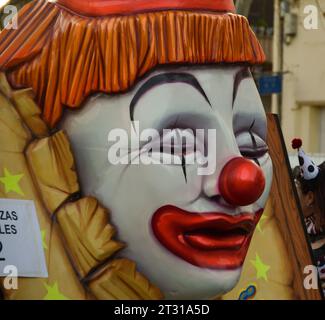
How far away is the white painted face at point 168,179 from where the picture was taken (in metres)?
1.91

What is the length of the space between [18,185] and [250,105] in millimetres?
708

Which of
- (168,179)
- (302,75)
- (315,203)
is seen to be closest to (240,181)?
(168,179)

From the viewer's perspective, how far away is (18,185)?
201 centimetres

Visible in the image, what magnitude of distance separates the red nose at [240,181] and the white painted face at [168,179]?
0.07 feet

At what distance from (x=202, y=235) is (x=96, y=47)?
1.94 ft

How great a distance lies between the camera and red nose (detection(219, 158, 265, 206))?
191 centimetres

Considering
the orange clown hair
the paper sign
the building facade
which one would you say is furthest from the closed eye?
the building facade

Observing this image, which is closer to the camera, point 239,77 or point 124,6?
point 124,6

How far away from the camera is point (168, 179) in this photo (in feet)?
6.25

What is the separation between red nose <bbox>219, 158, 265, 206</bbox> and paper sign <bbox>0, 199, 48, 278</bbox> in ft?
1.76

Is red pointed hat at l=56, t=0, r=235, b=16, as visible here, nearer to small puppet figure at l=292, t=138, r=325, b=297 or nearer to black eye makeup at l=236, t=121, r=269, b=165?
black eye makeup at l=236, t=121, r=269, b=165

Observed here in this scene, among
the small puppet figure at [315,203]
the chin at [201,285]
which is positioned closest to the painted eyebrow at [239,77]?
the chin at [201,285]

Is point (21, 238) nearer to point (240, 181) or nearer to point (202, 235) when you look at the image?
point (202, 235)
